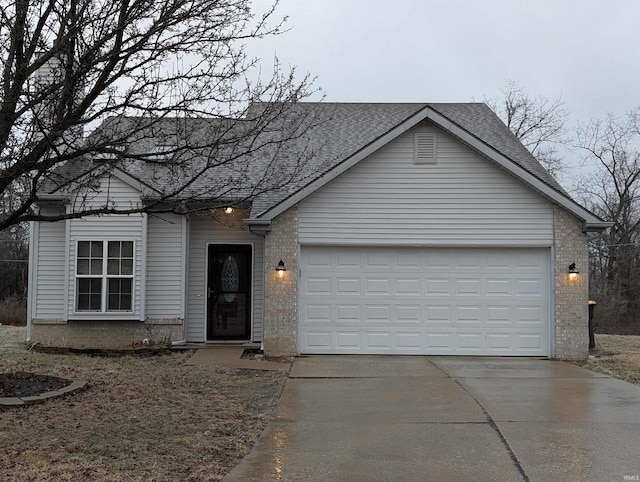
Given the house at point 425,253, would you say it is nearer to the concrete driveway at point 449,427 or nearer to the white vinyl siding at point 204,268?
the white vinyl siding at point 204,268

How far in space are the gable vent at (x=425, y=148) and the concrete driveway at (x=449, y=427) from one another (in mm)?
4215

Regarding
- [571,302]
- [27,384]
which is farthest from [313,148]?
[27,384]

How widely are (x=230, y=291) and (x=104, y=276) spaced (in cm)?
282

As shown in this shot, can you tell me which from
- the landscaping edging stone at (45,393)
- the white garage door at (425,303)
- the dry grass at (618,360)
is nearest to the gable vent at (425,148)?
the white garage door at (425,303)

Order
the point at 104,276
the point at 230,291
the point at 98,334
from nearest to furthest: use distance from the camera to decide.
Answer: the point at 104,276, the point at 98,334, the point at 230,291

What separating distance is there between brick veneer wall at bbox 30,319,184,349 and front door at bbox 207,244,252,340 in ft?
4.31

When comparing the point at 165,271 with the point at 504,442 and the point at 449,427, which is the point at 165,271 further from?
the point at 504,442

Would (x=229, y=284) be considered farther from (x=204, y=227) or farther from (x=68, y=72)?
(x=68, y=72)

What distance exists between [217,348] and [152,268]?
2243mm

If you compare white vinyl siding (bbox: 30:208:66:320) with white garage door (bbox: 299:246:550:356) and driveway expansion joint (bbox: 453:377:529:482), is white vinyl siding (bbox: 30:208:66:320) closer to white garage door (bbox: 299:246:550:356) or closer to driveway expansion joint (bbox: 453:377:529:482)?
white garage door (bbox: 299:246:550:356)

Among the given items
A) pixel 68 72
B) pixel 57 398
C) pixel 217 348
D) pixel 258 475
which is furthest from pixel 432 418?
pixel 217 348

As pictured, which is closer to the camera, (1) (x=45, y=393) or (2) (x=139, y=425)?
(2) (x=139, y=425)

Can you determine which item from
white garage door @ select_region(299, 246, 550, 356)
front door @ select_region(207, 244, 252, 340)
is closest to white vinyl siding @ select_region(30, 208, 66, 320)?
front door @ select_region(207, 244, 252, 340)

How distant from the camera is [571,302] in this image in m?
13.0
